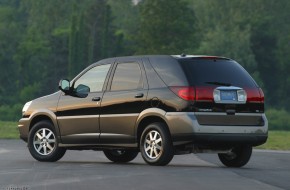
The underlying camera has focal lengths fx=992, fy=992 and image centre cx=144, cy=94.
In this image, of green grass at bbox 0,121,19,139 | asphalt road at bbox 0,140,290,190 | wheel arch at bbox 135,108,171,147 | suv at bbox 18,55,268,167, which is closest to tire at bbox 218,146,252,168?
suv at bbox 18,55,268,167

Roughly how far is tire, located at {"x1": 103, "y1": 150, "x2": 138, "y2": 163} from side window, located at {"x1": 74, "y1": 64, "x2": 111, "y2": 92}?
1580 mm

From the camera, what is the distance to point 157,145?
1590 centimetres

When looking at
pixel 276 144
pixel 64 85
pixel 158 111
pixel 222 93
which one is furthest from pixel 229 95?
pixel 276 144

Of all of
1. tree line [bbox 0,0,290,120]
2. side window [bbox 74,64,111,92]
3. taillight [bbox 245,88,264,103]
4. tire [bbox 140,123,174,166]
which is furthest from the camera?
tree line [bbox 0,0,290,120]

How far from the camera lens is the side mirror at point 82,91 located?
1717cm

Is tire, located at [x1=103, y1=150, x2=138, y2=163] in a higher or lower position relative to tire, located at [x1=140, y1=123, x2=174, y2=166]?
lower

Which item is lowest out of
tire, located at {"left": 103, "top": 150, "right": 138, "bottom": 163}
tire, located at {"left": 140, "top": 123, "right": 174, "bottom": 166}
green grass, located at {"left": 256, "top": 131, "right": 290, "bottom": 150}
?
green grass, located at {"left": 256, "top": 131, "right": 290, "bottom": 150}

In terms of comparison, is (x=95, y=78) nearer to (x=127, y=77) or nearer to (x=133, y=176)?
(x=127, y=77)

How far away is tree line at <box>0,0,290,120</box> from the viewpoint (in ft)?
359

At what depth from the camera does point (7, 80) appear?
4894 inches

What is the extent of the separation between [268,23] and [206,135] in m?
109

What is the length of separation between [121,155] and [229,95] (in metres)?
3.10

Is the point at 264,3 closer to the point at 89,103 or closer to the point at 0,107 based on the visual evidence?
the point at 0,107

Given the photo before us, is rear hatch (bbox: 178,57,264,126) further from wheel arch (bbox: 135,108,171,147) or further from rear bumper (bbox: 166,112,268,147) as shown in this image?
wheel arch (bbox: 135,108,171,147)
